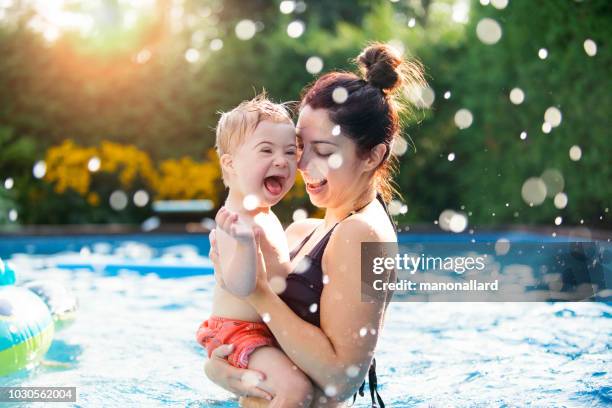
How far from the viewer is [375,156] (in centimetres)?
280

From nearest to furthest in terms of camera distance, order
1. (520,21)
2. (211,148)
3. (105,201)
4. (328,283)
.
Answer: (328,283) → (520,21) → (105,201) → (211,148)

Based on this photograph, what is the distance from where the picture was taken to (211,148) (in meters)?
13.7

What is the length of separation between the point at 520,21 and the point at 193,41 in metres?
9.41

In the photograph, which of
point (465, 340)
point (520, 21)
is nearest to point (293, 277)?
point (465, 340)

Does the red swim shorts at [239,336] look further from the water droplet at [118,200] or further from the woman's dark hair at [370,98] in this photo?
the water droplet at [118,200]

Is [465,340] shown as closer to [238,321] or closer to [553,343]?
[553,343]

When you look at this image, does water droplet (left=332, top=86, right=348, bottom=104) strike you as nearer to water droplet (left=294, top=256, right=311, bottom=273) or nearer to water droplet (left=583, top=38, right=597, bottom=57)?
water droplet (left=294, top=256, right=311, bottom=273)

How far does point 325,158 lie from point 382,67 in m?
0.42

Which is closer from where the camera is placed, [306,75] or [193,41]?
[306,75]

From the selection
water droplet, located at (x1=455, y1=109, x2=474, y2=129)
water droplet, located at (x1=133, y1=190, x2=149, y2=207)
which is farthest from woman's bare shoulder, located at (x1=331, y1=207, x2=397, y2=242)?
water droplet, located at (x1=133, y1=190, x2=149, y2=207)

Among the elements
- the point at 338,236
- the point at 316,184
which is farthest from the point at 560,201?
the point at 338,236

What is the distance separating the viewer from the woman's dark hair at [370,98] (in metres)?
2.72

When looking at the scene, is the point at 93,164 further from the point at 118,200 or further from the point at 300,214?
the point at 300,214

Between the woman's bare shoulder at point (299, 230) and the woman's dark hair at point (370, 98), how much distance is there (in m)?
0.48
